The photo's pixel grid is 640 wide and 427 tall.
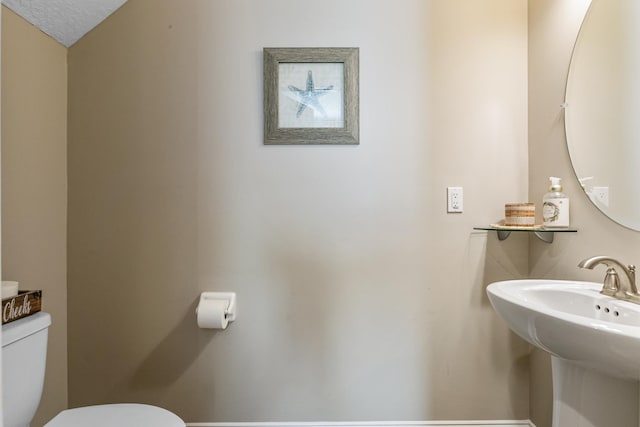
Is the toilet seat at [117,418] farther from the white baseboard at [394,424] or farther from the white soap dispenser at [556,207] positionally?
the white soap dispenser at [556,207]

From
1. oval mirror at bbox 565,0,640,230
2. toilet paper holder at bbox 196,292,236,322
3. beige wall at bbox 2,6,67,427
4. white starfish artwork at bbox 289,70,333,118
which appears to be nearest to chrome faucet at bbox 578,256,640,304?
oval mirror at bbox 565,0,640,230

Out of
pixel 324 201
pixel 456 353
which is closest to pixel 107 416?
pixel 324 201

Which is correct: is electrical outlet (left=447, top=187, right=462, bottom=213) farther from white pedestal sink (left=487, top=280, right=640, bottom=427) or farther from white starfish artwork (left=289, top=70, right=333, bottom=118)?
white starfish artwork (left=289, top=70, right=333, bottom=118)

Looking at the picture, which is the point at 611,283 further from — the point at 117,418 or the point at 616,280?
the point at 117,418

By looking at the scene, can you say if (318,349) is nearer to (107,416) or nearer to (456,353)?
(456,353)

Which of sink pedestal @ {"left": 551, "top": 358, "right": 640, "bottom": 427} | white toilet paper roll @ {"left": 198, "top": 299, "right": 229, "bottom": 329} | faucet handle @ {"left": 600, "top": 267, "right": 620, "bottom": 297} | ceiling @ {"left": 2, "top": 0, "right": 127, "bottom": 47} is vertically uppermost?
ceiling @ {"left": 2, "top": 0, "right": 127, "bottom": 47}

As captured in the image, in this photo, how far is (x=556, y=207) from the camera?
4.18 feet

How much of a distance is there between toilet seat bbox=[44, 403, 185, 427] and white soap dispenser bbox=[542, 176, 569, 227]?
144cm

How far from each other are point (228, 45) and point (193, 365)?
1393mm

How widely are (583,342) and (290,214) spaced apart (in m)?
1.06

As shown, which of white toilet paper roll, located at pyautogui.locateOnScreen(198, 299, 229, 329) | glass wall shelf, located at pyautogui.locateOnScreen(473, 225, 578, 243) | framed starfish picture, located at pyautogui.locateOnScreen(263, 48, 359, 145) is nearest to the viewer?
glass wall shelf, located at pyautogui.locateOnScreen(473, 225, 578, 243)

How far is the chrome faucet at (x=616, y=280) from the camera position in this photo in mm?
1004

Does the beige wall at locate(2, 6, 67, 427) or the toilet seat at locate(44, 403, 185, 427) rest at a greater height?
the beige wall at locate(2, 6, 67, 427)

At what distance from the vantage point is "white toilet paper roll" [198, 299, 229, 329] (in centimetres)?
139
